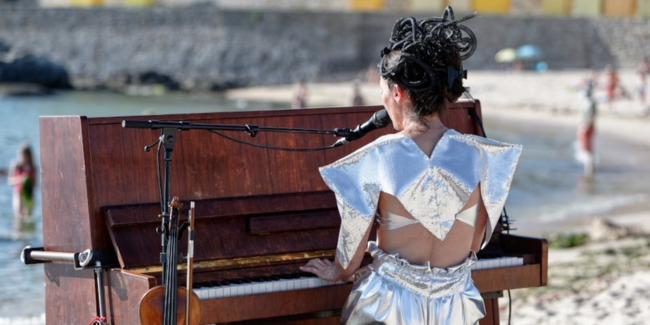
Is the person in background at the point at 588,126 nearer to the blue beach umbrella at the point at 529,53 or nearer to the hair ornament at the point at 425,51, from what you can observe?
the hair ornament at the point at 425,51

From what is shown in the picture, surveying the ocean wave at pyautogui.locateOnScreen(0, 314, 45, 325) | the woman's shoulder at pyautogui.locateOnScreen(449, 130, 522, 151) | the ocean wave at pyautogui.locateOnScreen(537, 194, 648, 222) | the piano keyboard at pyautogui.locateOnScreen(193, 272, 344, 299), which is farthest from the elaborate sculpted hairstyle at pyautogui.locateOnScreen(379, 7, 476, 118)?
the ocean wave at pyautogui.locateOnScreen(537, 194, 648, 222)

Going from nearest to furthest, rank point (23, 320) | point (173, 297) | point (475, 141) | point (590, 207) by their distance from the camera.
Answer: point (173, 297) → point (475, 141) → point (23, 320) → point (590, 207)

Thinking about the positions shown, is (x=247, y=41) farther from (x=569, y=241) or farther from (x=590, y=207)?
(x=569, y=241)

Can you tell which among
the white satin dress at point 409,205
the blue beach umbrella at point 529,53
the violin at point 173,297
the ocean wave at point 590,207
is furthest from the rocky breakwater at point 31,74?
the white satin dress at point 409,205

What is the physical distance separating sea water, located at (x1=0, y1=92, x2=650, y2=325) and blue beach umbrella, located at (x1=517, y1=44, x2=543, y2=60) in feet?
49.0

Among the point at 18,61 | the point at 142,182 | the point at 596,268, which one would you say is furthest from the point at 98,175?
the point at 18,61

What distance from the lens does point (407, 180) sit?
10.9ft

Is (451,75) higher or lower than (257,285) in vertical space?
higher

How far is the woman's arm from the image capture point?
3.43 m

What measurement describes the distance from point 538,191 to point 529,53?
30047mm

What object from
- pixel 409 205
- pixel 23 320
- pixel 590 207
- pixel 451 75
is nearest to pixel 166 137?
pixel 409 205

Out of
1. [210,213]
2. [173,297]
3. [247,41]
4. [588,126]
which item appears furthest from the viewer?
[247,41]

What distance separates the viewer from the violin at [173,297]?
10.8 ft

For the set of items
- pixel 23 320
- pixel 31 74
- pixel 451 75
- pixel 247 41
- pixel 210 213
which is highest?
pixel 247 41
